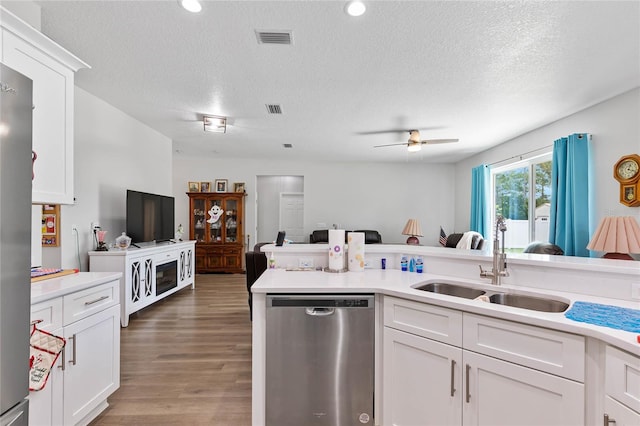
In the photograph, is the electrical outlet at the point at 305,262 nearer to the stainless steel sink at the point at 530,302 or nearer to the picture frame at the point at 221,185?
the stainless steel sink at the point at 530,302

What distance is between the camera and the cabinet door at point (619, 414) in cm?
97

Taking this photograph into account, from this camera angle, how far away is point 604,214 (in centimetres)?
331

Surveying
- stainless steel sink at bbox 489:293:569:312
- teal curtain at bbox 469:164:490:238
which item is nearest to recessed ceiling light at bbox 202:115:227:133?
stainless steel sink at bbox 489:293:569:312

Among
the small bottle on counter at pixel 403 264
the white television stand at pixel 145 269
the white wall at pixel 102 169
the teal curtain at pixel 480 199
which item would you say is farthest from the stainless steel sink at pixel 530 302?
the teal curtain at pixel 480 199

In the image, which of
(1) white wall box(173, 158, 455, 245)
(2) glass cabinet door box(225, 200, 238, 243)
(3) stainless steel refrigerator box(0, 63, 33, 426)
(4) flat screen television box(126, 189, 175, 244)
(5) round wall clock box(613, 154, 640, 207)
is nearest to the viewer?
(3) stainless steel refrigerator box(0, 63, 33, 426)

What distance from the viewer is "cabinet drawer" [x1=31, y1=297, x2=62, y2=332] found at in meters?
1.38

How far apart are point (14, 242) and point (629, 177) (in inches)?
184

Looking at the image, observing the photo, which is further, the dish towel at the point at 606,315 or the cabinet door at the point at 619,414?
the dish towel at the point at 606,315

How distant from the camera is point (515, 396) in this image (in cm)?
128

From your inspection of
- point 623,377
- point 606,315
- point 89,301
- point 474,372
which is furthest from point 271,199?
point 623,377

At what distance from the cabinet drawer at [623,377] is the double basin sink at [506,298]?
500 mm

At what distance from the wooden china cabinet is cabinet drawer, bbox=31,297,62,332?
4.89m

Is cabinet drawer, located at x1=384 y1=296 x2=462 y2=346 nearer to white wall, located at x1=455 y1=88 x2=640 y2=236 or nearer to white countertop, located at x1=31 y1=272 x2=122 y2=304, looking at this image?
white countertop, located at x1=31 y1=272 x2=122 y2=304

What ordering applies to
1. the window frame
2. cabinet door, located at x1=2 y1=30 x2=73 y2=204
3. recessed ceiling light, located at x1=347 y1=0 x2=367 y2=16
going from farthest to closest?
the window frame
recessed ceiling light, located at x1=347 y1=0 x2=367 y2=16
cabinet door, located at x1=2 y1=30 x2=73 y2=204
